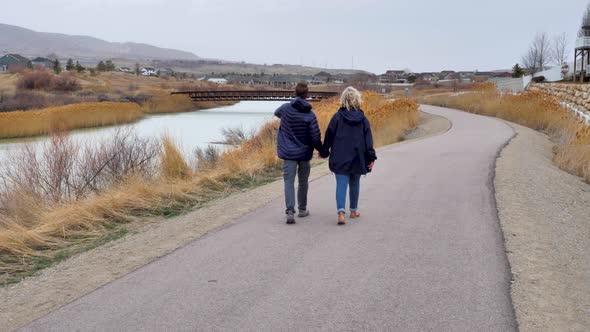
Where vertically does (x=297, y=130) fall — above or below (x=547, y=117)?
above

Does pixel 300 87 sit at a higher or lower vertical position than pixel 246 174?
higher

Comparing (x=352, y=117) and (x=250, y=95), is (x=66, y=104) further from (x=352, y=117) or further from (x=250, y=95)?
(x=352, y=117)

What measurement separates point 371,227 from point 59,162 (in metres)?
8.70

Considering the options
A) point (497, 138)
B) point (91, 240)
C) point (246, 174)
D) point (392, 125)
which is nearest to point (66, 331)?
point (91, 240)

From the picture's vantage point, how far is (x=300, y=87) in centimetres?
840

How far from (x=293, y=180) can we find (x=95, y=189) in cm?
642

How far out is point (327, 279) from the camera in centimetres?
602

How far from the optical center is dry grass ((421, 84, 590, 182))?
15773 millimetres

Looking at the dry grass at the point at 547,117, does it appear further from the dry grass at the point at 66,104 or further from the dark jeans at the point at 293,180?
the dry grass at the point at 66,104

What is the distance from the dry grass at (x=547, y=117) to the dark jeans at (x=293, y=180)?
8048 millimetres

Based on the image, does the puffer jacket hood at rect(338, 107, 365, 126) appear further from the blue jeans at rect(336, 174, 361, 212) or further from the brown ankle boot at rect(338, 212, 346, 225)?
the brown ankle boot at rect(338, 212, 346, 225)

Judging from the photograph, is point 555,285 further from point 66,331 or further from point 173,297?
point 66,331

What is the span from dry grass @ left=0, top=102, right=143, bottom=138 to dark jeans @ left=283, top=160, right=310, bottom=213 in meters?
24.0

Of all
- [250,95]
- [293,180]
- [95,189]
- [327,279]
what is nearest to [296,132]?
[293,180]
